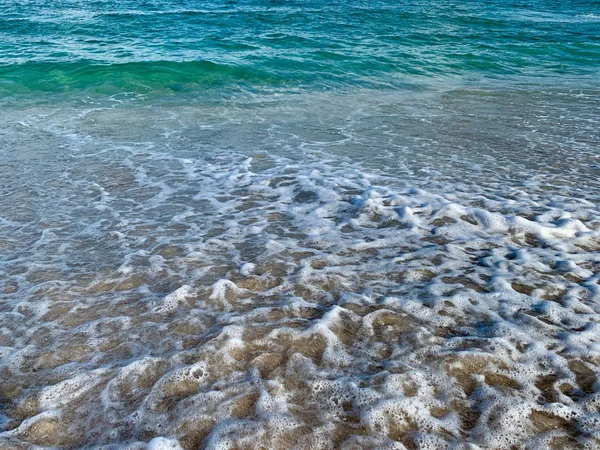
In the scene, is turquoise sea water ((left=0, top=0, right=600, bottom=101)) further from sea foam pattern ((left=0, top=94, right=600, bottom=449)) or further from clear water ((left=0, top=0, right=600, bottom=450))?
sea foam pattern ((left=0, top=94, right=600, bottom=449))

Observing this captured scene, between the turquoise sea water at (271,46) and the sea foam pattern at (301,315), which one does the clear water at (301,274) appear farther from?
the turquoise sea water at (271,46)

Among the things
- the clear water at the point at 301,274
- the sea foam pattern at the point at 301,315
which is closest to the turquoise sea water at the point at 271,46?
the clear water at the point at 301,274

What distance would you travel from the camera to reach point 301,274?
3.51 metres

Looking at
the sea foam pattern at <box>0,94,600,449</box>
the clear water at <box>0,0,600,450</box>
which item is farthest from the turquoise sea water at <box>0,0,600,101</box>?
the sea foam pattern at <box>0,94,600,449</box>

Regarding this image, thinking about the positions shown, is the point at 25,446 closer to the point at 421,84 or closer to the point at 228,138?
the point at 228,138

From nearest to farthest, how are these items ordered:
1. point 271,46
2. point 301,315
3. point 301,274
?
1. point 301,315
2. point 301,274
3. point 271,46

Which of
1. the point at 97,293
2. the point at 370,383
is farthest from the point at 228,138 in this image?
the point at 370,383

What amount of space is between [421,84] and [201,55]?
18.1 feet

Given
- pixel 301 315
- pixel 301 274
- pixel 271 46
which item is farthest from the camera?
pixel 271 46

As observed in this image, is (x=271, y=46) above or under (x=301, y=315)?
under

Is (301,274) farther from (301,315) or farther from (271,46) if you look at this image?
(271,46)

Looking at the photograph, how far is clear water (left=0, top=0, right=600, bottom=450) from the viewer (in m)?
2.31

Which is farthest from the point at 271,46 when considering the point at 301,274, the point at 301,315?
the point at 301,315

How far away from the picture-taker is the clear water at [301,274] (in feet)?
7.58
